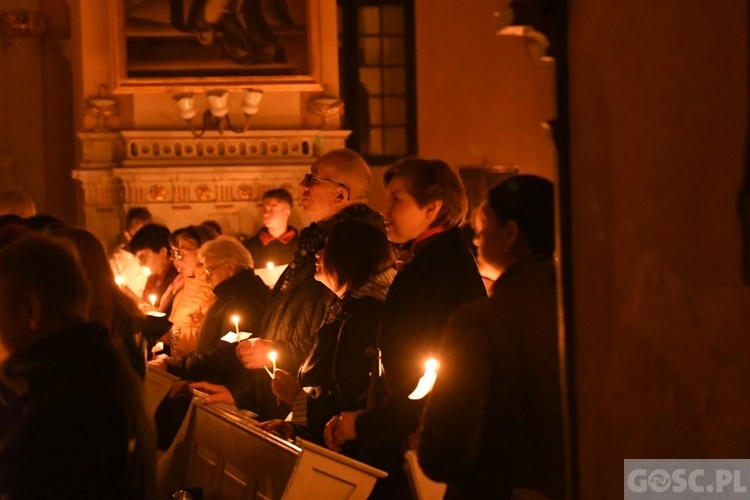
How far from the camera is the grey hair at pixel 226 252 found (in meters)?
6.80

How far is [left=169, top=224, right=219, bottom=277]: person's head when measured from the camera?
7.97m

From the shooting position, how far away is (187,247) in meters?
8.07

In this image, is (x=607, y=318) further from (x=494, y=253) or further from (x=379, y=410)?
(x=379, y=410)

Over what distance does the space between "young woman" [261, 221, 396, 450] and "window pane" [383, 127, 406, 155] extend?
10845 mm

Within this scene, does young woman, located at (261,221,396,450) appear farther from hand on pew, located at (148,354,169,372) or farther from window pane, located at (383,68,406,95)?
window pane, located at (383,68,406,95)

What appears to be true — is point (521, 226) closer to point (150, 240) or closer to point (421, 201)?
point (421, 201)

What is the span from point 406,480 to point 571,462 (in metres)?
1.34

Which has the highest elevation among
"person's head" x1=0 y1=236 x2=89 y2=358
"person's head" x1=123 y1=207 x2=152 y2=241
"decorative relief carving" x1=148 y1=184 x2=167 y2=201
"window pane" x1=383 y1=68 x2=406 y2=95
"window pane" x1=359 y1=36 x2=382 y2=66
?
"window pane" x1=359 y1=36 x2=382 y2=66

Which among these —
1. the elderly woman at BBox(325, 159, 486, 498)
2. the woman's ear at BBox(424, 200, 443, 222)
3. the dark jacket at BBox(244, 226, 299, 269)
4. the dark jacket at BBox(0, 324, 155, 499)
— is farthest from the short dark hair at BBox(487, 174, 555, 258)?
the dark jacket at BBox(244, 226, 299, 269)

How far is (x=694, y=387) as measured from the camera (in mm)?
2693

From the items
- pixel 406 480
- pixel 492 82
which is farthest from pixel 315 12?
pixel 406 480

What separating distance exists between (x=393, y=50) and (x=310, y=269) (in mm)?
10333

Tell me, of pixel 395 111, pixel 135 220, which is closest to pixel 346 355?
pixel 135 220

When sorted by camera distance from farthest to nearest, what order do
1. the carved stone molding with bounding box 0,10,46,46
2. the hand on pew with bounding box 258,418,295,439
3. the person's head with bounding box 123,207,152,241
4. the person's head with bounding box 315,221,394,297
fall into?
the carved stone molding with bounding box 0,10,46,46
the person's head with bounding box 123,207,152,241
the hand on pew with bounding box 258,418,295,439
the person's head with bounding box 315,221,394,297
